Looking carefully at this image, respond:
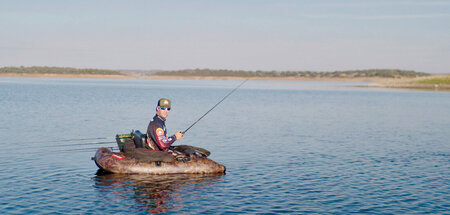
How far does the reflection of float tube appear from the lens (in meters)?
14.4

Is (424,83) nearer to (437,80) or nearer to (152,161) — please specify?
(437,80)

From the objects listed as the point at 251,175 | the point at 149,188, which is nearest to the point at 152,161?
the point at 149,188

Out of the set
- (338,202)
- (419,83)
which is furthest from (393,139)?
(419,83)

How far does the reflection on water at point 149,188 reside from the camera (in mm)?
11680

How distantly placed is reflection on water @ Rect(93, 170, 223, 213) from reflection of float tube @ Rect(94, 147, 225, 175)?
161 millimetres

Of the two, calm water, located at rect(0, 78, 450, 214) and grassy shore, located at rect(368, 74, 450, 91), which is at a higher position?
grassy shore, located at rect(368, 74, 450, 91)

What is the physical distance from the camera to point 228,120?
3269 centimetres

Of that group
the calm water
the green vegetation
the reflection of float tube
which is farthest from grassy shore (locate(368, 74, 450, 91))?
the reflection of float tube

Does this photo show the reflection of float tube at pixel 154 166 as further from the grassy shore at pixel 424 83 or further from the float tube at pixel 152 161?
the grassy shore at pixel 424 83

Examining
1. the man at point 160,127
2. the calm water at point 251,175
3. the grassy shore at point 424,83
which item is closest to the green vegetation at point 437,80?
the grassy shore at point 424,83

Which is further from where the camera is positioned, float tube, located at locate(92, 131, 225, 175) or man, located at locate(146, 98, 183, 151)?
float tube, located at locate(92, 131, 225, 175)

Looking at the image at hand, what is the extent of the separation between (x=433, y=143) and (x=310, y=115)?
51.5 feet

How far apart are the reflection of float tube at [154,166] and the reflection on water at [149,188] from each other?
161 millimetres

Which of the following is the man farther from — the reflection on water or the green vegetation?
the green vegetation
